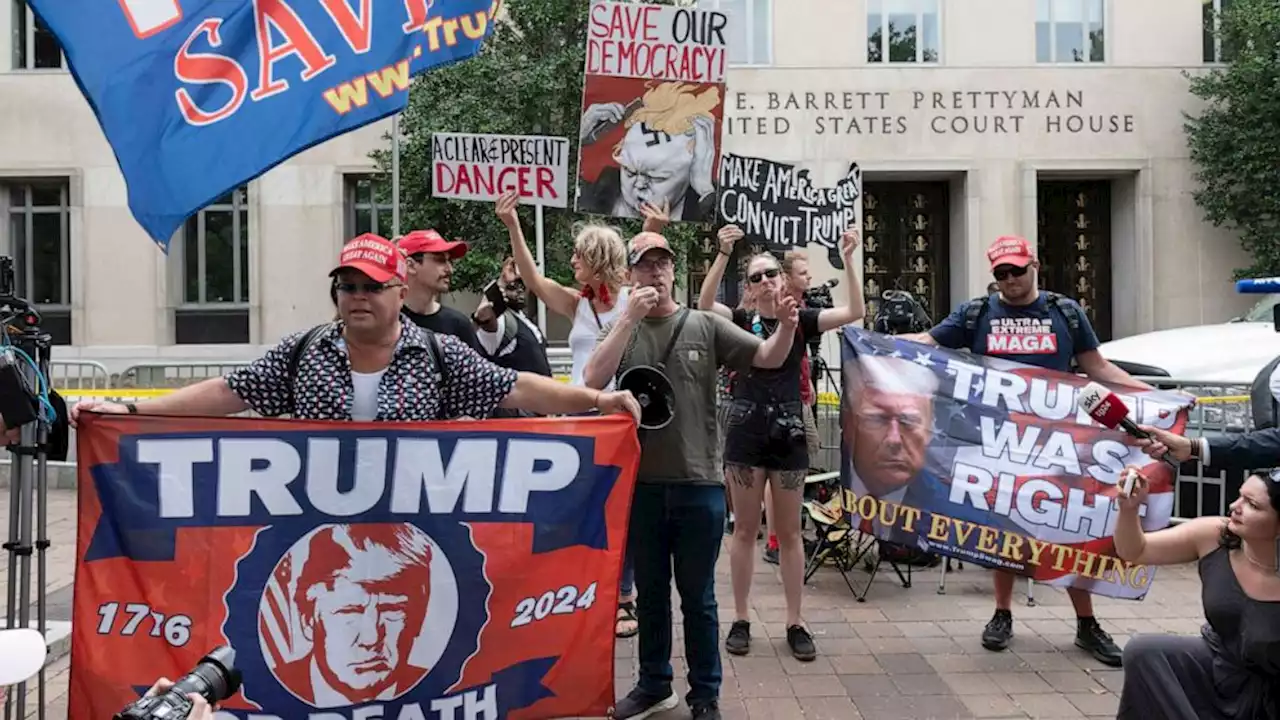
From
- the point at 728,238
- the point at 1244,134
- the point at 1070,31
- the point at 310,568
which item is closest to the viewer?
the point at 310,568

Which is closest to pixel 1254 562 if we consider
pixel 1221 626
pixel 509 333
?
pixel 1221 626

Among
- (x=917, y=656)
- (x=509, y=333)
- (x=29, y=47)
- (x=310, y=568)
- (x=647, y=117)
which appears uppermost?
(x=29, y=47)

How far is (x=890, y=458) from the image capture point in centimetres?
537

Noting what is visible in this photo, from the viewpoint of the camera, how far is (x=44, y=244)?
71.6 feet

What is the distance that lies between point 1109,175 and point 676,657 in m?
19.6

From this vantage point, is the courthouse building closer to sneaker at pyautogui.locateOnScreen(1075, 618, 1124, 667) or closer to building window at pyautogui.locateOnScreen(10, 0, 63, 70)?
building window at pyautogui.locateOnScreen(10, 0, 63, 70)

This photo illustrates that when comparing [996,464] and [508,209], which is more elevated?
[508,209]

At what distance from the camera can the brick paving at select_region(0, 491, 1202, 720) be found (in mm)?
4406

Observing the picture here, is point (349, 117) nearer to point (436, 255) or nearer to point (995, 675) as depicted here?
point (436, 255)

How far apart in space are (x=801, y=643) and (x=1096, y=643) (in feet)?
4.85

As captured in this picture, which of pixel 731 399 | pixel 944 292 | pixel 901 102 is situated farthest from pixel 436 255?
pixel 944 292

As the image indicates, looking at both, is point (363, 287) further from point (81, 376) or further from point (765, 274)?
point (81, 376)

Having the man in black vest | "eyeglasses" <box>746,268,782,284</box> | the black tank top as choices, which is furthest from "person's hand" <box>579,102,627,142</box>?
the black tank top

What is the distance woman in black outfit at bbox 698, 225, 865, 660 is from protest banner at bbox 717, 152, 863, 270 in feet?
3.42
